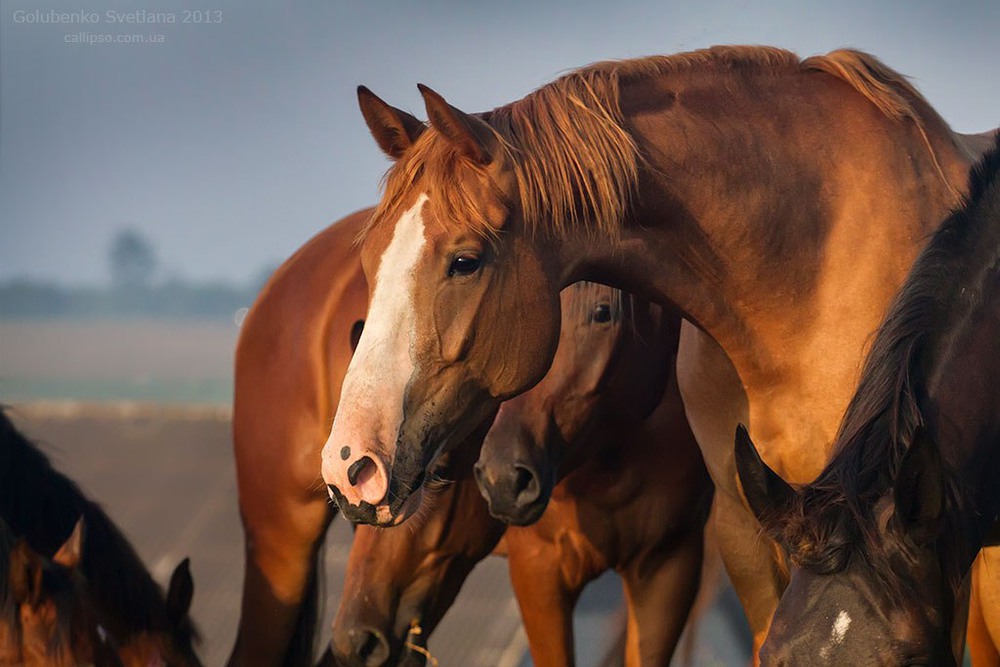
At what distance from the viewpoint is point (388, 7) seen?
8.23 metres

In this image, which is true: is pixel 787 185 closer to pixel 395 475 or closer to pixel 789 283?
pixel 789 283

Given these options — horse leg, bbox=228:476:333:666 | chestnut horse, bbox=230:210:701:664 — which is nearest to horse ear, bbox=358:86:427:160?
chestnut horse, bbox=230:210:701:664

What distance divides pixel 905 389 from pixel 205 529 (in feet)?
22.2

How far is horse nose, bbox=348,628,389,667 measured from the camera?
4.12 m

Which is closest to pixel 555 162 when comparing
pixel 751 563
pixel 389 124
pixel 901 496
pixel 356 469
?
pixel 389 124

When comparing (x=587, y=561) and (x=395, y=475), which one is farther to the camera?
(x=587, y=561)

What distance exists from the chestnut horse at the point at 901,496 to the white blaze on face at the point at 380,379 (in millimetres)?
741

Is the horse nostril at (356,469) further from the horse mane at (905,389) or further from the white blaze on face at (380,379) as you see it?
the horse mane at (905,389)

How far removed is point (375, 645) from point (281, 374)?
118cm

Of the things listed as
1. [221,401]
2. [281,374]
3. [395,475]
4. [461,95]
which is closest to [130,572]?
[281,374]

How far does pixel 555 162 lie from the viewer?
9.48ft

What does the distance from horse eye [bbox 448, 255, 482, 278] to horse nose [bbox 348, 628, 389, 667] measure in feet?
5.68

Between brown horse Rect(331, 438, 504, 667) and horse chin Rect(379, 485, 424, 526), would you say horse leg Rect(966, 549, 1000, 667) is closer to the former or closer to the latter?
horse chin Rect(379, 485, 424, 526)

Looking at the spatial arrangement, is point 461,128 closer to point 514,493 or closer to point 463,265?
point 463,265
